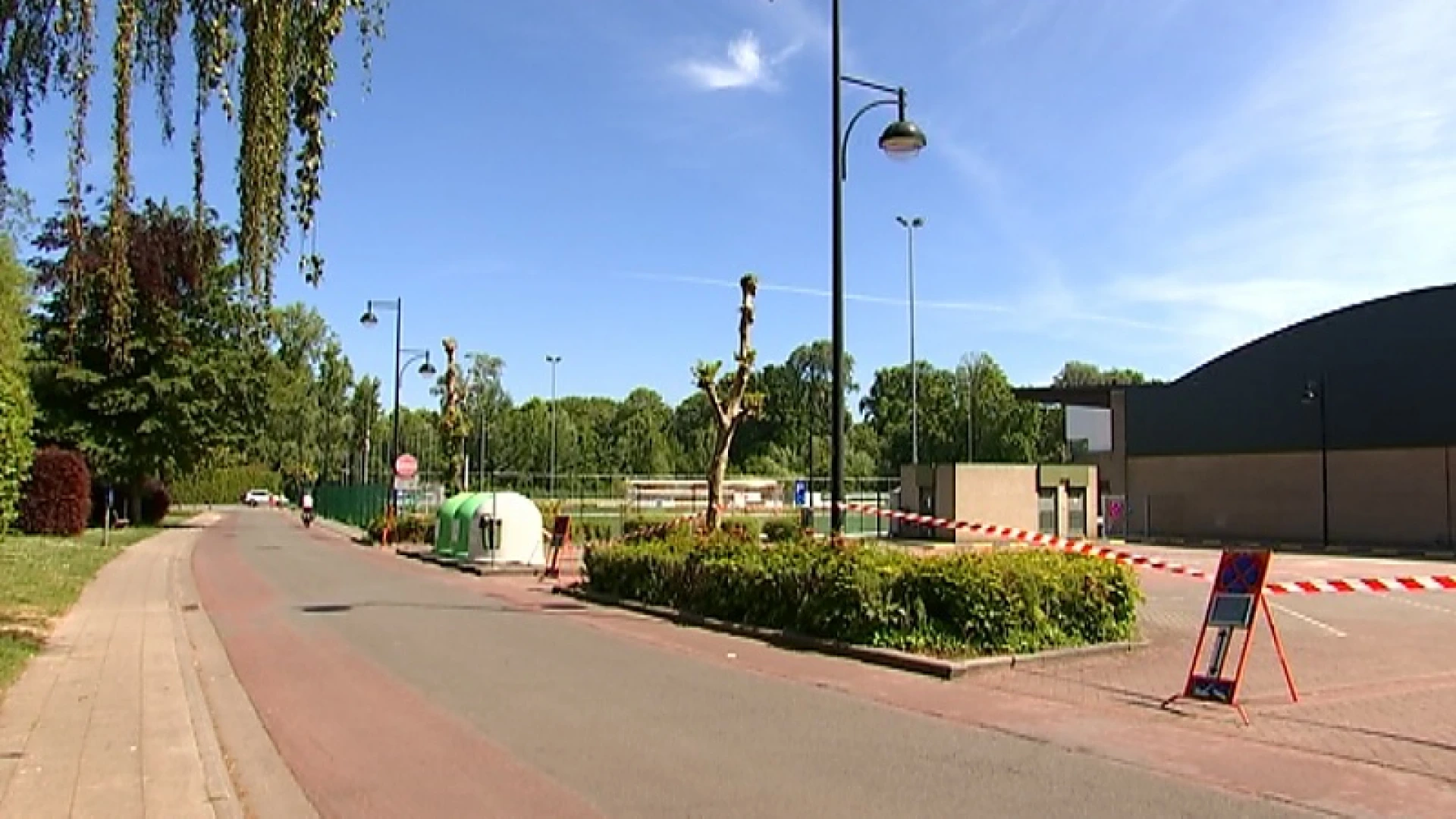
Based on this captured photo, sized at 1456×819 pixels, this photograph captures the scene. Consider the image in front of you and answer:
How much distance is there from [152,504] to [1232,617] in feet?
171

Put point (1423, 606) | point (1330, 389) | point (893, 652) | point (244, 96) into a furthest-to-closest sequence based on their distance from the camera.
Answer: point (1330, 389), point (1423, 606), point (893, 652), point (244, 96)

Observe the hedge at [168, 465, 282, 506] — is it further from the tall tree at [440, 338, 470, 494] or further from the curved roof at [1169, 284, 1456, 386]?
the curved roof at [1169, 284, 1456, 386]

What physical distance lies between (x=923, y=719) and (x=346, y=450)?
316 ft

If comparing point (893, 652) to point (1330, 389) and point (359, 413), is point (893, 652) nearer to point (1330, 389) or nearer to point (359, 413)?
point (1330, 389)

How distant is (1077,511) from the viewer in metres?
49.2

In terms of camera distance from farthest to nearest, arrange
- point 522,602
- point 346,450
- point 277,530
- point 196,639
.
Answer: point 346,450, point 277,530, point 522,602, point 196,639

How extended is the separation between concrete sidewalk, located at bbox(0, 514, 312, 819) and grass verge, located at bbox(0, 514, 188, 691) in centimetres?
23

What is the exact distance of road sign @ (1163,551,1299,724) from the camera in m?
10.0

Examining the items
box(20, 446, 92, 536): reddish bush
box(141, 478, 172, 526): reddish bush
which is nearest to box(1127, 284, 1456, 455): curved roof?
box(20, 446, 92, 536): reddish bush

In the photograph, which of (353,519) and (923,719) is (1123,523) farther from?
(923,719)

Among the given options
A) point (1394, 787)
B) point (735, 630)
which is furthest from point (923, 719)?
point (735, 630)

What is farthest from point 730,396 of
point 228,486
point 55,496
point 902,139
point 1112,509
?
point 228,486

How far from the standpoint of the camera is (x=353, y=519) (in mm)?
58094

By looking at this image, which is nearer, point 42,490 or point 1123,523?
point 42,490
